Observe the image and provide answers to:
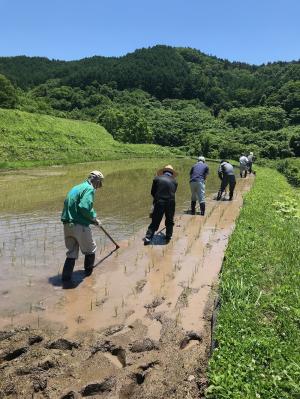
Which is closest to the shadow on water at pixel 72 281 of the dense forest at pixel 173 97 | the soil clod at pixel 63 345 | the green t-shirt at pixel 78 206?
the green t-shirt at pixel 78 206

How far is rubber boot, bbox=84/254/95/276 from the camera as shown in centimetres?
822

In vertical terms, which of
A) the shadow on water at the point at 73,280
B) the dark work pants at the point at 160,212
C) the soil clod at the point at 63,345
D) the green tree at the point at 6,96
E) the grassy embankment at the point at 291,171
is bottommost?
the grassy embankment at the point at 291,171

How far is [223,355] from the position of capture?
495 centimetres

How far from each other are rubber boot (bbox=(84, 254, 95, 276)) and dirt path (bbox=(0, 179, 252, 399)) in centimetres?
13

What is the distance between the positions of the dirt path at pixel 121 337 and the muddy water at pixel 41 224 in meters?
0.65

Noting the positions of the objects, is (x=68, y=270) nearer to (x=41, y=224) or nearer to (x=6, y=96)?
(x=41, y=224)

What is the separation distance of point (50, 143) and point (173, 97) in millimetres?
103015

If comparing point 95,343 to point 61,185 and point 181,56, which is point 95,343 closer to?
point 61,185

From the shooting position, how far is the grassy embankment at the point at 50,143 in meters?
36.6

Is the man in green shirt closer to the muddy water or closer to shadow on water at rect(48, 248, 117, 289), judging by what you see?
shadow on water at rect(48, 248, 117, 289)

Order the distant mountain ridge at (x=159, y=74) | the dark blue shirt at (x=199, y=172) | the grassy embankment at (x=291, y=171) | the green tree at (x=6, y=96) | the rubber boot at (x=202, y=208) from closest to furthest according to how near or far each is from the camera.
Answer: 1. the dark blue shirt at (x=199, y=172)
2. the rubber boot at (x=202, y=208)
3. the grassy embankment at (x=291, y=171)
4. the green tree at (x=6, y=96)
5. the distant mountain ridge at (x=159, y=74)

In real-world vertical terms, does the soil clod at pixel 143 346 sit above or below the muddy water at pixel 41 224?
above

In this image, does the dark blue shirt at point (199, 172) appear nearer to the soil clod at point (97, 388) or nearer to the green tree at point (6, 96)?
the soil clod at point (97, 388)

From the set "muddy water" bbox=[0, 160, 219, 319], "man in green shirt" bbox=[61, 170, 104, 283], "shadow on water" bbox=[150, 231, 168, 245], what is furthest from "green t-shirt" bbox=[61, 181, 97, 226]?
"shadow on water" bbox=[150, 231, 168, 245]
